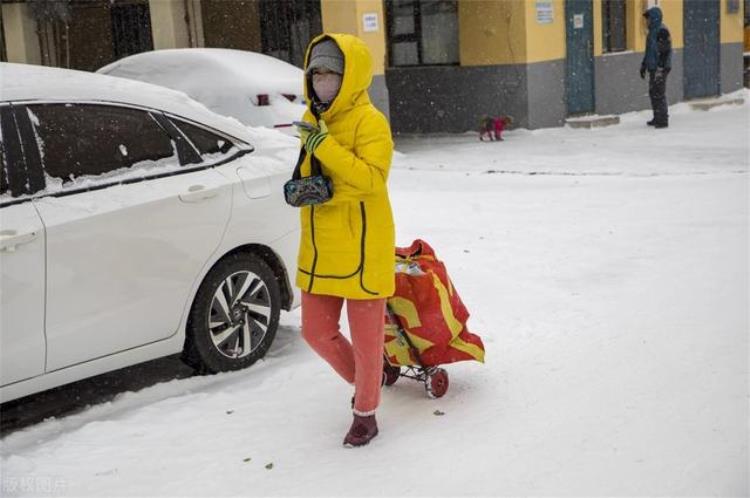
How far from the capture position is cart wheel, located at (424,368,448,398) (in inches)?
197

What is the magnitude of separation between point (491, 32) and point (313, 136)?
45.8 ft

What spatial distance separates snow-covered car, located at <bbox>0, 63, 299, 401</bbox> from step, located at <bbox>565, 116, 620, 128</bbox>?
507 inches

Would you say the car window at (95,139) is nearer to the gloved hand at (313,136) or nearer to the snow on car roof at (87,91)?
the snow on car roof at (87,91)

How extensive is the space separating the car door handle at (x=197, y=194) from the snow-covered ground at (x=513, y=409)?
1002 millimetres

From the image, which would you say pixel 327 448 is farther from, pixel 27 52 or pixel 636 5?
pixel 636 5

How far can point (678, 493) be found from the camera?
3.92 m

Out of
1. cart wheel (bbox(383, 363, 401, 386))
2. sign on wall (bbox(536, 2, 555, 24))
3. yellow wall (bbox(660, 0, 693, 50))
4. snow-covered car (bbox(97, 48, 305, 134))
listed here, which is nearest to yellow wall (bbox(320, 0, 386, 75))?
snow-covered car (bbox(97, 48, 305, 134))

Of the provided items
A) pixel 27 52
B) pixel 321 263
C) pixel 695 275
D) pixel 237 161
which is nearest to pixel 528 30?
pixel 27 52

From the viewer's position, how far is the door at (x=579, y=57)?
60.5ft

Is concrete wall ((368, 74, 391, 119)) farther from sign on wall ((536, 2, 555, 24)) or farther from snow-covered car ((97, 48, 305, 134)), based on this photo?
sign on wall ((536, 2, 555, 24))

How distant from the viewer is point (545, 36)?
17.6 meters

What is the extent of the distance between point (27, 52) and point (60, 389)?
12.1 meters

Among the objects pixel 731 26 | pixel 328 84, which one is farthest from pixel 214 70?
pixel 731 26

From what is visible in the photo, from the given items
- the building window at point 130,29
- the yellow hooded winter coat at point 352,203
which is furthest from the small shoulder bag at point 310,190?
the building window at point 130,29
